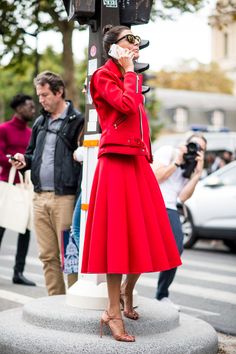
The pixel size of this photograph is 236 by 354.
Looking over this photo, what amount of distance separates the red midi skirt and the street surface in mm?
2291

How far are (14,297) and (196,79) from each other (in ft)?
230

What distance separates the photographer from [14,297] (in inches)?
345

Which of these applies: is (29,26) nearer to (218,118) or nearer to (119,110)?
(119,110)

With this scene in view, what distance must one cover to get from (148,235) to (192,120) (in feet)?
252

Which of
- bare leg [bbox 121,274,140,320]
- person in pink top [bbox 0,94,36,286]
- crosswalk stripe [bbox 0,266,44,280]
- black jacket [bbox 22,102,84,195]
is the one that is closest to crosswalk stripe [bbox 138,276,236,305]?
crosswalk stripe [bbox 0,266,44,280]

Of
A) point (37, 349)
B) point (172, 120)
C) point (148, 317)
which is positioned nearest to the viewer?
point (37, 349)

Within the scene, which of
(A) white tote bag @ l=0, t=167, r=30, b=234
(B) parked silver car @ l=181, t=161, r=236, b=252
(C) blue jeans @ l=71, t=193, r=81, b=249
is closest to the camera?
(C) blue jeans @ l=71, t=193, r=81, b=249

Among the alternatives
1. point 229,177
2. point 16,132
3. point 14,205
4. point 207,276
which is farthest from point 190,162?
point 229,177

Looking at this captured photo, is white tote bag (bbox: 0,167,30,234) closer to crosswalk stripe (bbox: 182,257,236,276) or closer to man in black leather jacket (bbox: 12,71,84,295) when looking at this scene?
man in black leather jacket (bbox: 12,71,84,295)

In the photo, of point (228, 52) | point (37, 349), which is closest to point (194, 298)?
point (37, 349)

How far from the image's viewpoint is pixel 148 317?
5688 mm

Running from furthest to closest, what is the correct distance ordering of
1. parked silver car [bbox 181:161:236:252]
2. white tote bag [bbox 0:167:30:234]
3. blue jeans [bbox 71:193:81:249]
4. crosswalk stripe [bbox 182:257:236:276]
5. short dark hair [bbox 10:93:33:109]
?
parked silver car [bbox 181:161:236:252] → crosswalk stripe [bbox 182:257:236:276] → short dark hair [bbox 10:93:33:109] → white tote bag [bbox 0:167:30:234] → blue jeans [bbox 71:193:81:249]

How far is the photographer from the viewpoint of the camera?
794 centimetres

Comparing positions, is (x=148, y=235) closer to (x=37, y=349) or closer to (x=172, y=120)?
(x=37, y=349)
